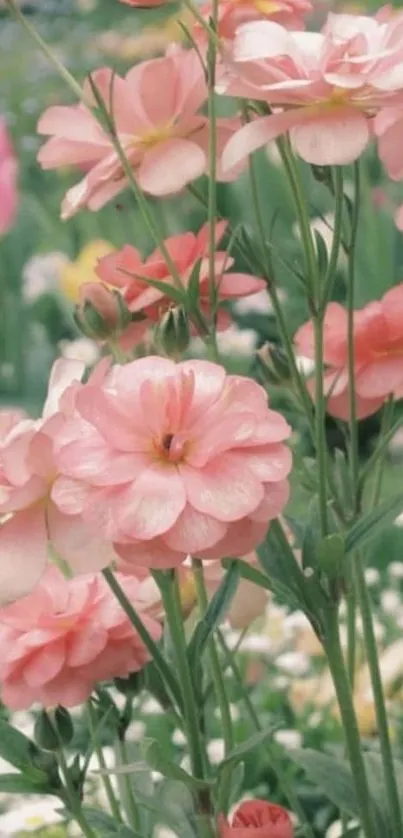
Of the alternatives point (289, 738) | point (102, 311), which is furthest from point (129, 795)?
point (289, 738)

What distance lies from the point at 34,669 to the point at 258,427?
0.35ft

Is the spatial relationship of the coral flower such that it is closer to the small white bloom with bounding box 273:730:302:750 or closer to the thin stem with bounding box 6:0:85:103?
the thin stem with bounding box 6:0:85:103

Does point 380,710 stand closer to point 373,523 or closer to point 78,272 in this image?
point 373,523

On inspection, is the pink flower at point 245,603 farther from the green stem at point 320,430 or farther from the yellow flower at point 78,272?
the yellow flower at point 78,272

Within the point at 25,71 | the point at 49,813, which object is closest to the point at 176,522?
the point at 49,813

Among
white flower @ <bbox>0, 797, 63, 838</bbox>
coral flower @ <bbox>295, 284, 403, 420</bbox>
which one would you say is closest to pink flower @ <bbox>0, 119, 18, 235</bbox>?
white flower @ <bbox>0, 797, 63, 838</bbox>

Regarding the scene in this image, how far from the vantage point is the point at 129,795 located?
0.44 m

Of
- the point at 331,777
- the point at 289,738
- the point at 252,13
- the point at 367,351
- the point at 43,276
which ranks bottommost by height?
the point at 43,276

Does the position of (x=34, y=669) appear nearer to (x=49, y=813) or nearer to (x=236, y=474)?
(x=236, y=474)

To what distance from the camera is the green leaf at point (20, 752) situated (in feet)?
1.31

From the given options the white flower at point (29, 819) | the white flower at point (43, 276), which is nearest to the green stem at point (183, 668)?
the white flower at point (29, 819)

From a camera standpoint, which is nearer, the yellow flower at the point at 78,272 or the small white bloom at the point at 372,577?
the small white bloom at the point at 372,577

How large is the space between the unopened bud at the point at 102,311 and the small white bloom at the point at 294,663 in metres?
0.42

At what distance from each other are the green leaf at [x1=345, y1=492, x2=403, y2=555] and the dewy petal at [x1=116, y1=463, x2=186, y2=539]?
66mm
